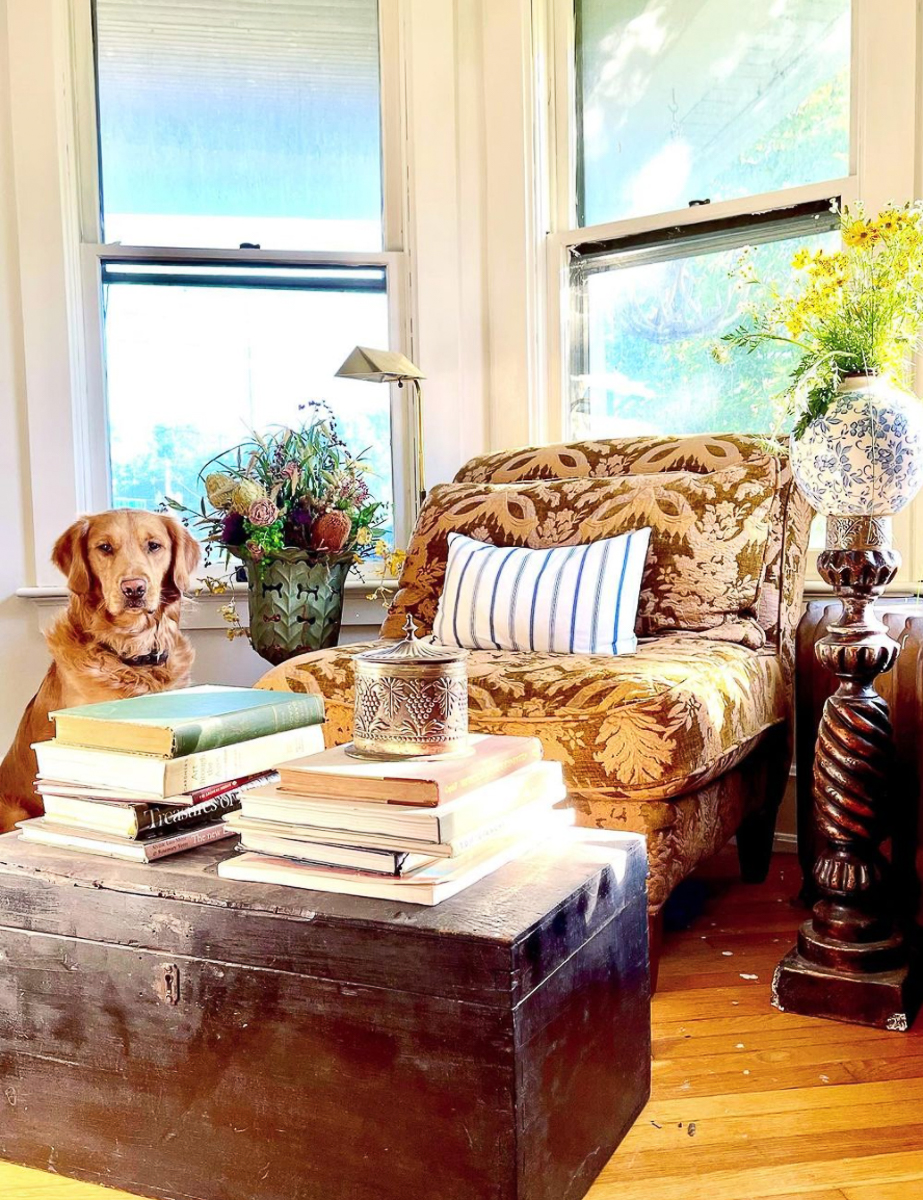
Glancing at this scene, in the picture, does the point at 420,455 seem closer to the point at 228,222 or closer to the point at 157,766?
the point at 228,222

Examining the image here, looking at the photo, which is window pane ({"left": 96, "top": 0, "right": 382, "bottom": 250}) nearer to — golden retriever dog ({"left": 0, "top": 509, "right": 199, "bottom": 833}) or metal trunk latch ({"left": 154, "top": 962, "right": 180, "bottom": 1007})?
golden retriever dog ({"left": 0, "top": 509, "right": 199, "bottom": 833})

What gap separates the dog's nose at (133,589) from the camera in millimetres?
2332

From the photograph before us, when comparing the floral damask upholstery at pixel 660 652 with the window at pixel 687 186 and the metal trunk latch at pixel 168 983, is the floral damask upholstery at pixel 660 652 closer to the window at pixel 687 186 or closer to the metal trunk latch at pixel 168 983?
the window at pixel 687 186

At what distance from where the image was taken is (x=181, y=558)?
2.46 metres

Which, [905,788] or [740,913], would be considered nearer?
[905,788]

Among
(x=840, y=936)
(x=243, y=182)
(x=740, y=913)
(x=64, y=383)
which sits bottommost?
(x=740, y=913)

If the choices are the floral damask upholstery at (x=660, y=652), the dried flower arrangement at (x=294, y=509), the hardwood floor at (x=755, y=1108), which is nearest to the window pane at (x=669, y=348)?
the floral damask upholstery at (x=660, y=652)

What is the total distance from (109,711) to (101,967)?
28 centimetres

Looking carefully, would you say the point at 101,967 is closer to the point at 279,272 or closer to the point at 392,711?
the point at 392,711

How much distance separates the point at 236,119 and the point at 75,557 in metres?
1.71

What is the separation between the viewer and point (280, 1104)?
1.05 meters

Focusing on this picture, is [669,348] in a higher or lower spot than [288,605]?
higher

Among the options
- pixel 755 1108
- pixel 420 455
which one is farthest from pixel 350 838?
pixel 420 455

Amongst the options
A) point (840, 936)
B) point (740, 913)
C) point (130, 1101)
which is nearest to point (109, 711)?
point (130, 1101)
